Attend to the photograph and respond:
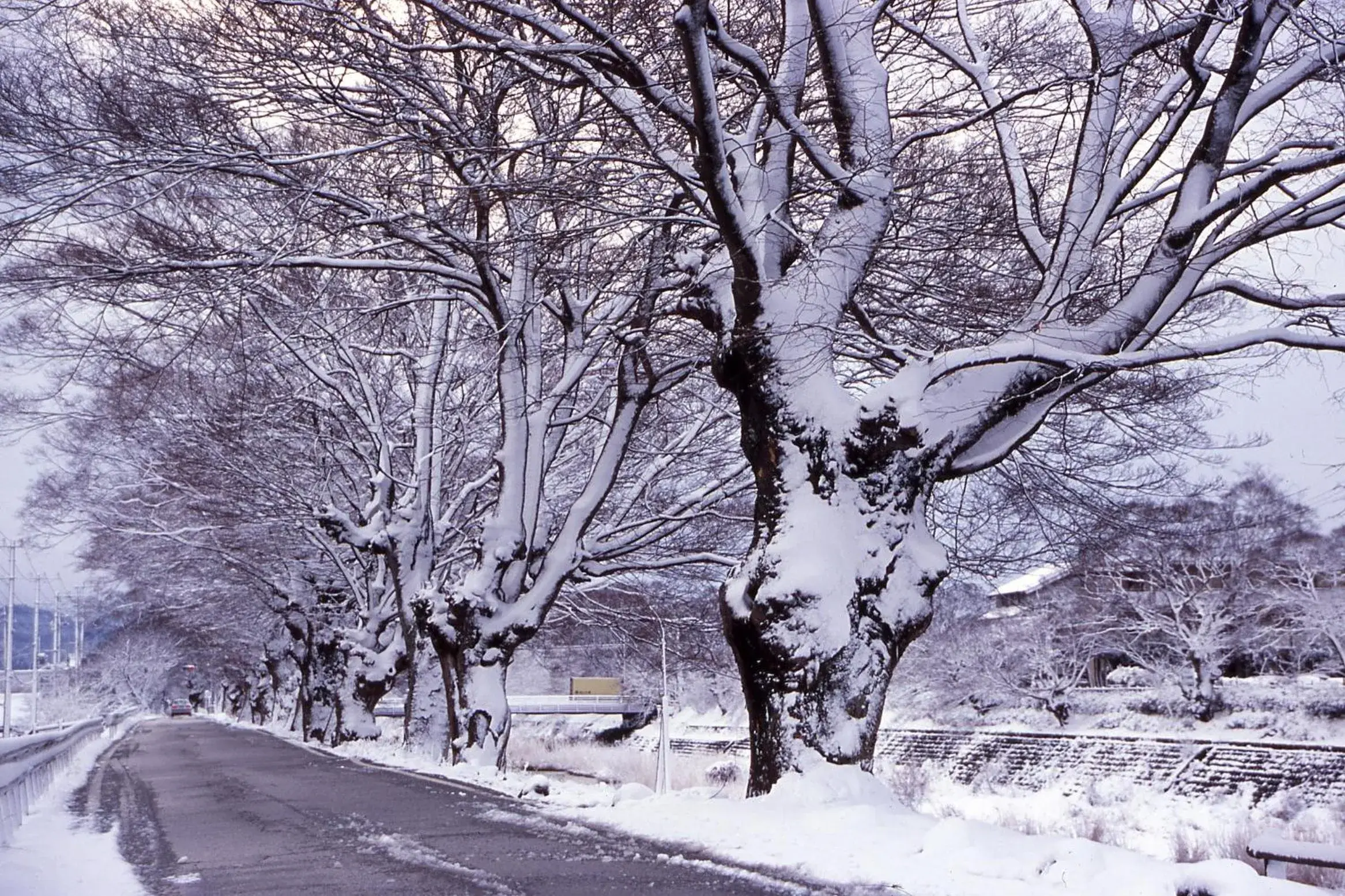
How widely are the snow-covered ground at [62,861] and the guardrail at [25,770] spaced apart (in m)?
0.15

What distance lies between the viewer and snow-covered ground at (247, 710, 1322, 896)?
503cm

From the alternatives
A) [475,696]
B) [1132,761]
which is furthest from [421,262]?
[1132,761]

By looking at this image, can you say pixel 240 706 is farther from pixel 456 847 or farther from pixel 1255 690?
pixel 456 847

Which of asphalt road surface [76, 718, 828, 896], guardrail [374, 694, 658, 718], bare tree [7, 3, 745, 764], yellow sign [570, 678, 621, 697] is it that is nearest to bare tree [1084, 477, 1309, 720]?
bare tree [7, 3, 745, 764]

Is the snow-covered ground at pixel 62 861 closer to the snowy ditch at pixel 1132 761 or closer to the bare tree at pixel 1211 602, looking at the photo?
the snowy ditch at pixel 1132 761

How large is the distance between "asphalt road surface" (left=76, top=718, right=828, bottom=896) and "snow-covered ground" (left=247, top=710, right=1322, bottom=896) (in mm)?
291

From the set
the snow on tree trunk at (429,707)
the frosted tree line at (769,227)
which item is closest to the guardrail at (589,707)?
the snow on tree trunk at (429,707)

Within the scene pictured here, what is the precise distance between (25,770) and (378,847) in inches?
261

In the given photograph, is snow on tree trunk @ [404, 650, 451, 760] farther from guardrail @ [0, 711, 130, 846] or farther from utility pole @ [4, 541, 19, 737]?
utility pole @ [4, 541, 19, 737]

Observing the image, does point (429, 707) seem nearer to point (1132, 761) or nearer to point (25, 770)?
point (25, 770)

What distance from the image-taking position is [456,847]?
7129 millimetres

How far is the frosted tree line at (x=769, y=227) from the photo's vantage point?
7922mm

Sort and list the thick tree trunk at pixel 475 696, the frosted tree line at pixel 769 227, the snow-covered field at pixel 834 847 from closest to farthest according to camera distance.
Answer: the snow-covered field at pixel 834 847
the frosted tree line at pixel 769 227
the thick tree trunk at pixel 475 696

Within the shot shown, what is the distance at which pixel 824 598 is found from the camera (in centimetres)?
A: 801
